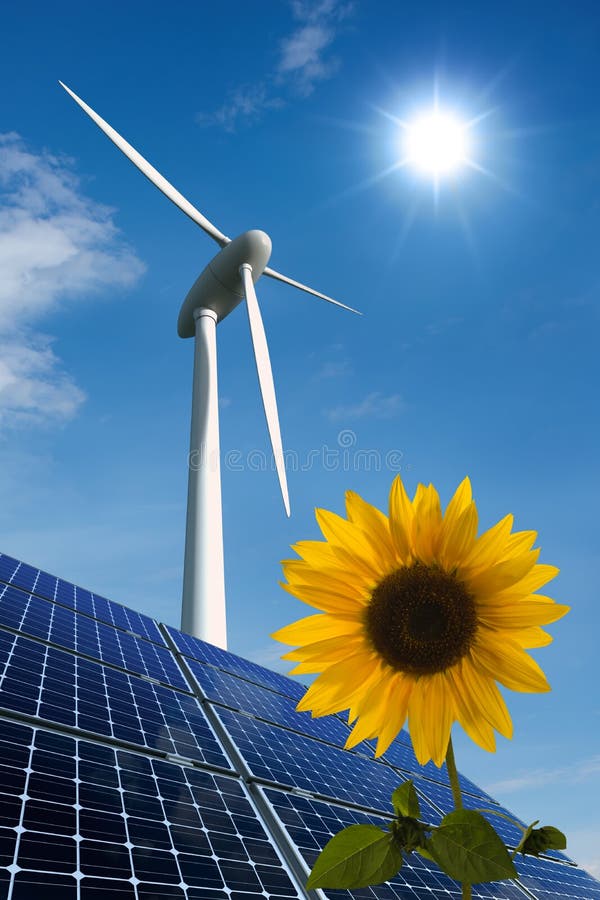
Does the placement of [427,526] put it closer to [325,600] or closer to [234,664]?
[325,600]

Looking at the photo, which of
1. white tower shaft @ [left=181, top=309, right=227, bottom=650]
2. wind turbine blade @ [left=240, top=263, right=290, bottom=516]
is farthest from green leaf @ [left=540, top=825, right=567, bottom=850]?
wind turbine blade @ [left=240, top=263, right=290, bottom=516]

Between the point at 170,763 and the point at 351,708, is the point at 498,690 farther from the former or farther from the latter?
the point at 170,763

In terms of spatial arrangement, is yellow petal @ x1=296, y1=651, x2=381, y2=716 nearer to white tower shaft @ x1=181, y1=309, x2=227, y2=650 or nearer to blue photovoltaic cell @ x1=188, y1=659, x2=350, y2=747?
blue photovoltaic cell @ x1=188, y1=659, x2=350, y2=747

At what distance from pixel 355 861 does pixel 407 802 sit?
22 centimetres

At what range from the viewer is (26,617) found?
9031 mm

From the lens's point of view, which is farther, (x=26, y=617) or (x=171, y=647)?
(x=171, y=647)

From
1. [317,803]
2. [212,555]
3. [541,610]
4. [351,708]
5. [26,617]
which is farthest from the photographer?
[212,555]

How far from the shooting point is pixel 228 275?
79.9 feet

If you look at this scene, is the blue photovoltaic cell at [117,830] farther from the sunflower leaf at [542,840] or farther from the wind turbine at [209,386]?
the wind turbine at [209,386]

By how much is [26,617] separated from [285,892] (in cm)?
544

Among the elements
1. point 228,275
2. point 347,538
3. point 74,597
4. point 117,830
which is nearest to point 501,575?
point 347,538

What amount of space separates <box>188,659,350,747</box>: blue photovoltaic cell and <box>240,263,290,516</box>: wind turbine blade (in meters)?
7.38

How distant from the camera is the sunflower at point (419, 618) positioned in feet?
6.89

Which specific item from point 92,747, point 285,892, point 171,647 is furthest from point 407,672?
point 171,647
